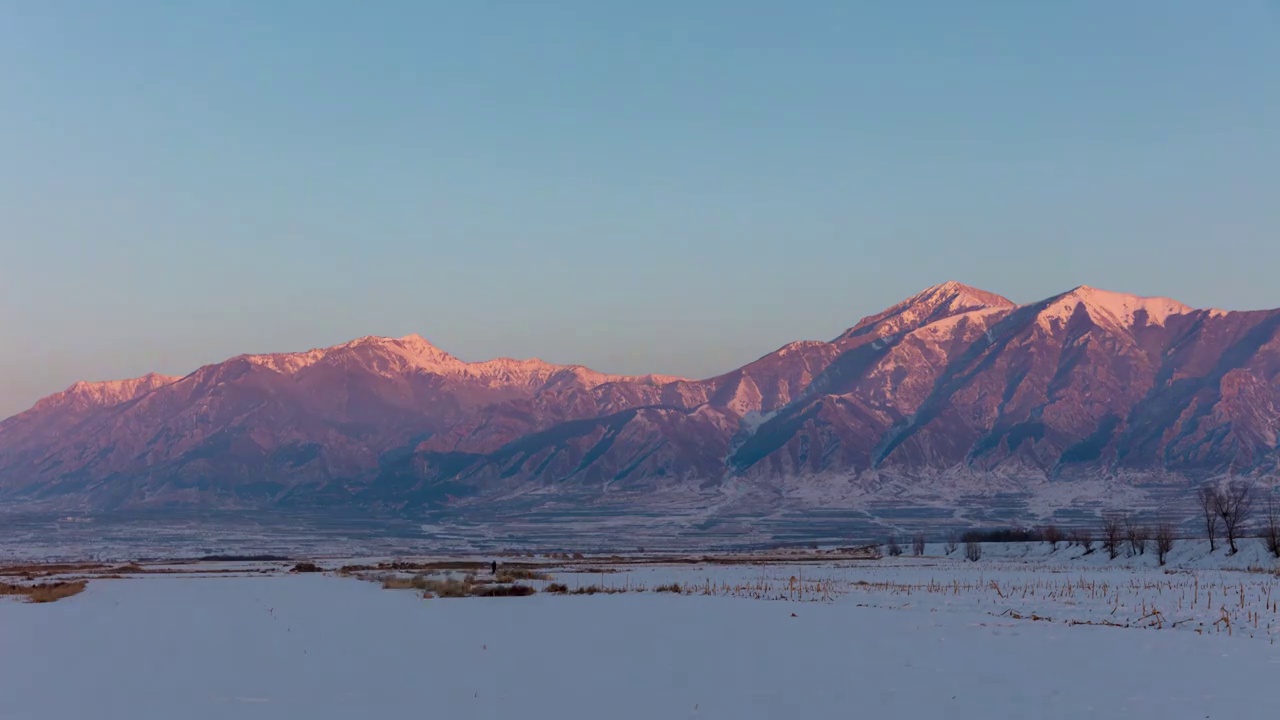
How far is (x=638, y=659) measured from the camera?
1938cm

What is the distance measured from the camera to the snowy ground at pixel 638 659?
15.1 metres

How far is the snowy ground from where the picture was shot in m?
15.1

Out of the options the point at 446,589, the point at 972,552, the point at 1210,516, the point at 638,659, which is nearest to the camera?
the point at 638,659

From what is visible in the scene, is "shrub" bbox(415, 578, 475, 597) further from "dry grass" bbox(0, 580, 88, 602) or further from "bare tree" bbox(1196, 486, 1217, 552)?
"bare tree" bbox(1196, 486, 1217, 552)

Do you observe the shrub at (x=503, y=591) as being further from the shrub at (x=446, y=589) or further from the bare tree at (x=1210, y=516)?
the bare tree at (x=1210, y=516)

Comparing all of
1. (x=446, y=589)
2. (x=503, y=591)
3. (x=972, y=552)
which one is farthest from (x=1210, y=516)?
(x=446, y=589)

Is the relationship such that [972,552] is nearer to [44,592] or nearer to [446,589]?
[446,589]

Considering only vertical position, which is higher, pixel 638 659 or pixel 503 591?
pixel 638 659

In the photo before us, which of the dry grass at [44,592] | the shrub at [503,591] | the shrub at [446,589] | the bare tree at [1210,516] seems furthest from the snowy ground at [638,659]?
the bare tree at [1210,516]

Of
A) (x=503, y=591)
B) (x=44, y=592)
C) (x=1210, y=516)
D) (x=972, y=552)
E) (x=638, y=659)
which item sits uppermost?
(x=638, y=659)

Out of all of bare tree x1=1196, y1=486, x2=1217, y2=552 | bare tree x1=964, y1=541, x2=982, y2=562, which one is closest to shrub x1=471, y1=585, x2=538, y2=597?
bare tree x1=1196, y1=486, x2=1217, y2=552

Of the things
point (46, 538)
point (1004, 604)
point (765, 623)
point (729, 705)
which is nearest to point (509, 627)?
point (765, 623)

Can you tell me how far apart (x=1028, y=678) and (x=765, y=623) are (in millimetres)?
8677

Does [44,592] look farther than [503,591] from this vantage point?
Yes
